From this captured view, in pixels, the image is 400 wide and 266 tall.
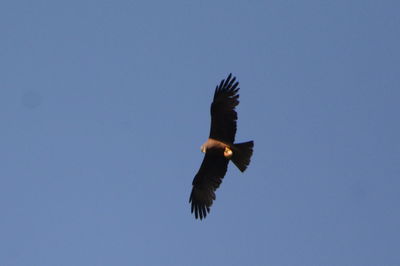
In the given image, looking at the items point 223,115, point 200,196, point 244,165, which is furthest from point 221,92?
point 200,196

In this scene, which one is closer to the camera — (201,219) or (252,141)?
(252,141)

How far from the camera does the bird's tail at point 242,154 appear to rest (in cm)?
1462

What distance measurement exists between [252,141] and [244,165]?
21.8 inches

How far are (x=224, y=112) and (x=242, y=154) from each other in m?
0.99

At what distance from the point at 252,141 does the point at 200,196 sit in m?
2.24

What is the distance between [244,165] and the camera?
48.3ft

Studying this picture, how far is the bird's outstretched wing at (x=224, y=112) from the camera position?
14.8m

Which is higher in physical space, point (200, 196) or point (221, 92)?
point (221, 92)

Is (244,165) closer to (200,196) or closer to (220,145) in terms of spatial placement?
(220,145)

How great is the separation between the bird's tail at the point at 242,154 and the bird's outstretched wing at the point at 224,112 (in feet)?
0.90

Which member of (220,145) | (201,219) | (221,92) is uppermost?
(221,92)

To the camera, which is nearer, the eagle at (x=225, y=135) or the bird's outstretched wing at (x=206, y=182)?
the eagle at (x=225, y=135)

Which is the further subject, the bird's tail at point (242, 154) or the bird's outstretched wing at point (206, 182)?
the bird's outstretched wing at point (206, 182)

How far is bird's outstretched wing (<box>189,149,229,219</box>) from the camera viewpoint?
15.6 metres
